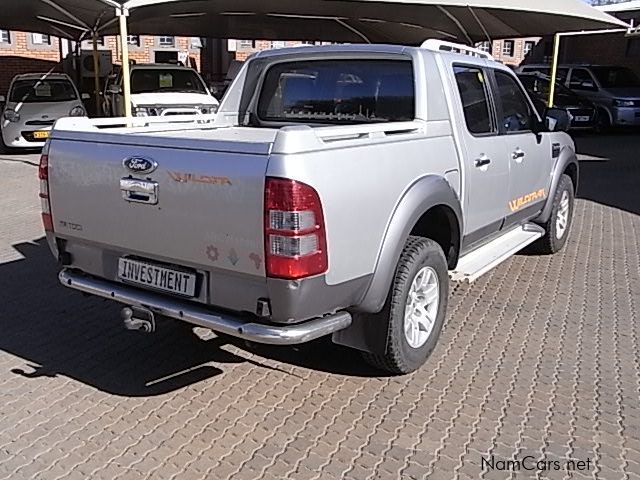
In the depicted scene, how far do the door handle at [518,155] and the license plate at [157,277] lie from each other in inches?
114

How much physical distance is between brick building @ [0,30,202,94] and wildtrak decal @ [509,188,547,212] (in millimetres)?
16460

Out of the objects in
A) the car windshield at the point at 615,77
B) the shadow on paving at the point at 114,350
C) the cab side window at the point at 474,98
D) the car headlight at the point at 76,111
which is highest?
the car windshield at the point at 615,77

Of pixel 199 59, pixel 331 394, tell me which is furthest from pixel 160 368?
pixel 199 59

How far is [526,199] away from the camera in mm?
5543

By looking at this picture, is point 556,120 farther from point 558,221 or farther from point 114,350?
point 114,350

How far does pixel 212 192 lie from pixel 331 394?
1434 mm

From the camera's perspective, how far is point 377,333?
3.63 m

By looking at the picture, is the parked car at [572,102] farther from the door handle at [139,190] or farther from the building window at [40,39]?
the door handle at [139,190]

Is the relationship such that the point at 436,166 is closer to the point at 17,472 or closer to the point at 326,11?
the point at 17,472

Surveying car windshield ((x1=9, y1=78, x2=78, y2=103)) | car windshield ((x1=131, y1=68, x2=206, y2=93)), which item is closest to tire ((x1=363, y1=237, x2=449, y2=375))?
car windshield ((x1=131, y1=68, x2=206, y2=93))

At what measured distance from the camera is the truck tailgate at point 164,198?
297 cm

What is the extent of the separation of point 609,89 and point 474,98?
53.2 feet

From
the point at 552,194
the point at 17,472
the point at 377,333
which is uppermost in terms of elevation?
the point at 552,194

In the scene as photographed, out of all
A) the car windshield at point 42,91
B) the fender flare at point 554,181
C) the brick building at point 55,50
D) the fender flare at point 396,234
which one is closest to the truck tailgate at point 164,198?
the fender flare at point 396,234
